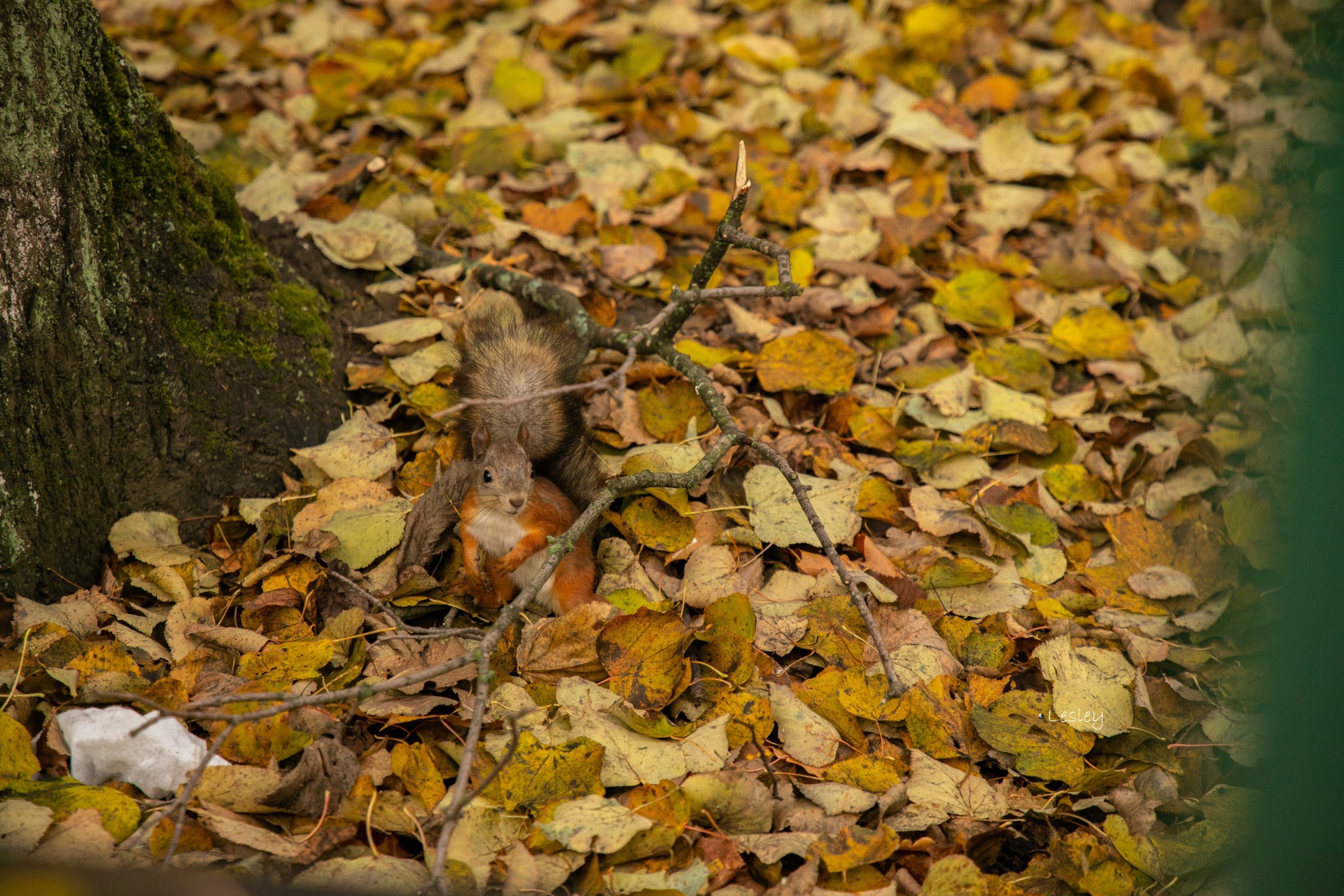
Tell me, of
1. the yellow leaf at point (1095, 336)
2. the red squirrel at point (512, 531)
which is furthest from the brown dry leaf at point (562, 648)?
the yellow leaf at point (1095, 336)

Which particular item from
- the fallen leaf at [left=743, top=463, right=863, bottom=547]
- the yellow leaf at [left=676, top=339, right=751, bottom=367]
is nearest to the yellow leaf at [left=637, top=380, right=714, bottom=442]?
the yellow leaf at [left=676, top=339, right=751, bottom=367]

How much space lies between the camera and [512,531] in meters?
2.04

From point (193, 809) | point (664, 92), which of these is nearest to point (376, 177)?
point (664, 92)

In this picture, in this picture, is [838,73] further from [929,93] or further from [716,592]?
[716,592]

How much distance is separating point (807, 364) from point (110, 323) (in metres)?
1.50

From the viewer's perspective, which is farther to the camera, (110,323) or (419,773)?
(110,323)

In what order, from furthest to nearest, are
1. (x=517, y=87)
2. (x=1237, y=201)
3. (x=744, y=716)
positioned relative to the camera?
(x=517, y=87), (x=1237, y=201), (x=744, y=716)

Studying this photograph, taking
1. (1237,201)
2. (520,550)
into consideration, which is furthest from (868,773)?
(1237,201)

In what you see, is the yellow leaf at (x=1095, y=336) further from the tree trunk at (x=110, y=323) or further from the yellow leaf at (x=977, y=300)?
the tree trunk at (x=110, y=323)

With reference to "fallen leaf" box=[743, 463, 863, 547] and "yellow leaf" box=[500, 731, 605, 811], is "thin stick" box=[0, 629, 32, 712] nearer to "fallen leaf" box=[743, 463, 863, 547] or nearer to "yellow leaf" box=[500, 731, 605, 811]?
"yellow leaf" box=[500, 731, 605, 811]

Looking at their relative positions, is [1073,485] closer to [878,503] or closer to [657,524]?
[878,503]

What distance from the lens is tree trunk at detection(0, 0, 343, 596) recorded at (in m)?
1.69

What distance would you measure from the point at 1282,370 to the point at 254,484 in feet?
6.11

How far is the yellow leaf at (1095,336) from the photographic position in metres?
2.70
